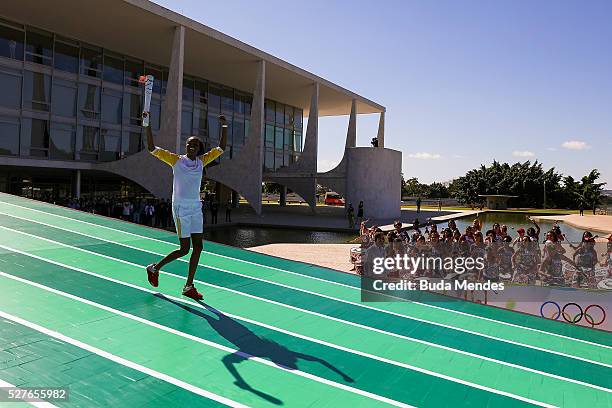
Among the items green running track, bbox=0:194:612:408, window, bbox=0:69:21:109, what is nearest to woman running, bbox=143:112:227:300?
green running track, bbox=0:194:612:408

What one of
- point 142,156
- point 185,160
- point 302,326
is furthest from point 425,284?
point 142,156

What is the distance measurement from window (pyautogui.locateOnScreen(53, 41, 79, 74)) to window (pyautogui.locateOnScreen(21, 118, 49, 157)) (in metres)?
3.73

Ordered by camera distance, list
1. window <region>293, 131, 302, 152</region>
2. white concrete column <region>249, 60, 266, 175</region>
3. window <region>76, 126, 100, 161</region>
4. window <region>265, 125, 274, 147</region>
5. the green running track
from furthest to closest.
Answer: window <region>293, 131, 302, 152</region>, window <region>265, 125, 274, 147</region>, white concrete column <region>249, 60, 266, 175</region>, window <region>76, 126, 100, 161</region>, the green running track

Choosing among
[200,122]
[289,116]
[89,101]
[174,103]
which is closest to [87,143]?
[89,101]

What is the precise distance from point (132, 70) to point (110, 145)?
19.2ft

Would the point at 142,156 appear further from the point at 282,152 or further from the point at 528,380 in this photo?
the point at 528,380

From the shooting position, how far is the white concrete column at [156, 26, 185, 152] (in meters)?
27.2

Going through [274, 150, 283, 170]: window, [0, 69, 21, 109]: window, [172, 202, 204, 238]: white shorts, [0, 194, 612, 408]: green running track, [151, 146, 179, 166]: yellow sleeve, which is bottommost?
[0, 194, 612, 408]: green running track

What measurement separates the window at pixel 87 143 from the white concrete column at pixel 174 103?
5.11 meters

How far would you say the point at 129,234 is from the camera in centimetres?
841

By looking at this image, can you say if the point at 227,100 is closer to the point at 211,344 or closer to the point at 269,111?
the point at 269,111

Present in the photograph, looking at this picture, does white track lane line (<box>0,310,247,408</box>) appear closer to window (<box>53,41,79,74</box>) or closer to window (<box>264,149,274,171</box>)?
window (<box>53,41,79,74</box>)

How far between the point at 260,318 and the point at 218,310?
48 centimetres

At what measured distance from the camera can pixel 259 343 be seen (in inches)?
160
